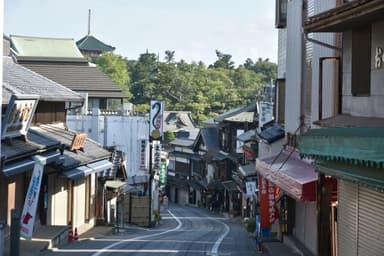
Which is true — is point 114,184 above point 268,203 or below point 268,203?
below

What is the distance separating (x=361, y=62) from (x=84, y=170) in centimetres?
1489

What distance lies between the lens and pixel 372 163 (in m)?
9.20

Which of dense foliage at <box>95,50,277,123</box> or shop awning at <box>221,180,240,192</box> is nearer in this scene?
shop awning at <box>221,180,240,192</box>

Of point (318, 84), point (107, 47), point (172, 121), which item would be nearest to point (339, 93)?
point (318, 84)

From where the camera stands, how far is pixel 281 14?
2755cm

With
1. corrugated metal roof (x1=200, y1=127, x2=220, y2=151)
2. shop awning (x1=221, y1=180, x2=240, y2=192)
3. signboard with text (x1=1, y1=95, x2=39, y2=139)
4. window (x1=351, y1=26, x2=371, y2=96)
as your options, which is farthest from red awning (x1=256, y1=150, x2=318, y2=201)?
corrugated metal roof (x1=200, y1=127, x2=220, y2=151)

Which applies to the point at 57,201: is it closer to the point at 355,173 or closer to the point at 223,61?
the point at 355,173

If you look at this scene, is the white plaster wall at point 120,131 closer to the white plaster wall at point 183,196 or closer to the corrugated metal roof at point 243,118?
the corrugated metal roof at point 243,118

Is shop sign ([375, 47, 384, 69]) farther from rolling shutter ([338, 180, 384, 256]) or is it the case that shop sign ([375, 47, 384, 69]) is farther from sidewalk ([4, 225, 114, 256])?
sidewalk ([4, 225, 114, 256])

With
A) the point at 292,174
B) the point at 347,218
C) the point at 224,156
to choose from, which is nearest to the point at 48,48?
the point at 224,156

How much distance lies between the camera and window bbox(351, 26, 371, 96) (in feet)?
42.2

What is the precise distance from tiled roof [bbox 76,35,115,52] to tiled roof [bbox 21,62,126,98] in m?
57.2

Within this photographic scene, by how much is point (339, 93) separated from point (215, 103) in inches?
3238

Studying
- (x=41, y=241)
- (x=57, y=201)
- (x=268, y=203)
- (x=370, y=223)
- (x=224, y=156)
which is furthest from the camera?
(x=224, y=156)
